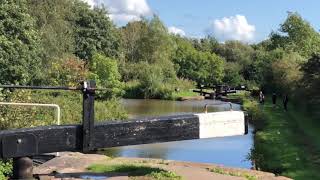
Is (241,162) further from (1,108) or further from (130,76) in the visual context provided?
(130,76)

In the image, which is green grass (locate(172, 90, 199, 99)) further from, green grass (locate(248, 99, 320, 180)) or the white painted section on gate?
the white painted section on gate

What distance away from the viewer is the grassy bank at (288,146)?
A: 52.0 feet

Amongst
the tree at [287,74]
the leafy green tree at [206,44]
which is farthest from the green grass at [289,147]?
the leafy green tree at [206,44]

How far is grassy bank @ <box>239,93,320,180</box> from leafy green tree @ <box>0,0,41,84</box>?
47.4 ft

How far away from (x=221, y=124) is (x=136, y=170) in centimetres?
485

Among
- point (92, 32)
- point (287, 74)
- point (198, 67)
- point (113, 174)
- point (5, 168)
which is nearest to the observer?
point (113, 174)

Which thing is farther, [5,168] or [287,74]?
[287,74]

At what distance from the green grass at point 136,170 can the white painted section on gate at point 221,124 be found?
366 cm

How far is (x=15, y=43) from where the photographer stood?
33.8m

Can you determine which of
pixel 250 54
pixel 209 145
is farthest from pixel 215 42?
pixel 209 145

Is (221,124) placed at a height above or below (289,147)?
above

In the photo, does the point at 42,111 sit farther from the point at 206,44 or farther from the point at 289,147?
the point at 206,44

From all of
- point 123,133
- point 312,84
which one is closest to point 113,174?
point 123,133

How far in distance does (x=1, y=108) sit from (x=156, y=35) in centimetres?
5691
